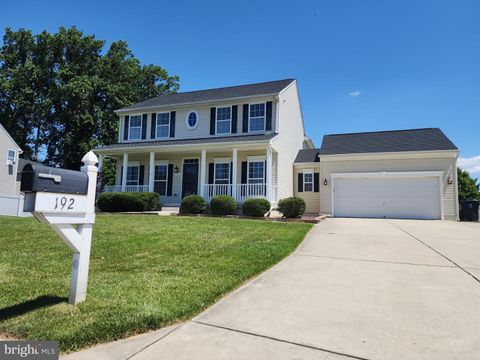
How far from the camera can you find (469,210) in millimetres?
16406

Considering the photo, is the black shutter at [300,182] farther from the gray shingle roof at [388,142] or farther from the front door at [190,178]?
the front door at [190,178]

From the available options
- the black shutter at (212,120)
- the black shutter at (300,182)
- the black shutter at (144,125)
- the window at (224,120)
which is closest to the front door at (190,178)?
the black shutter at (212,120)

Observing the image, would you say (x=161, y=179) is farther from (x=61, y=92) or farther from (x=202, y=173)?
(x=61, y=92)

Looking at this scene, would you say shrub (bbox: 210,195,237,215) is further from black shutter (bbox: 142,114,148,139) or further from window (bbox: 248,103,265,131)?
black shutter (bbox: 142,114,148,139)

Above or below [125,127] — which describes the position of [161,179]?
below

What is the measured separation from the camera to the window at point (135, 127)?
20802 millimetres

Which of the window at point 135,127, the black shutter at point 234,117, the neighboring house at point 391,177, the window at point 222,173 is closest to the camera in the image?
the neighboring house at point 391,177

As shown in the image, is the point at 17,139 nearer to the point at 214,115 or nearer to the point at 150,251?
the point at 214,115

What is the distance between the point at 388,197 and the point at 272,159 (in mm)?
6644

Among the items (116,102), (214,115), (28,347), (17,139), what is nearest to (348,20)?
(214,115)

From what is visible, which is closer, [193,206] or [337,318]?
[337,318]

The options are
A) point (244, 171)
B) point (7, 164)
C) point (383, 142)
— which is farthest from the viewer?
point (7, 164)

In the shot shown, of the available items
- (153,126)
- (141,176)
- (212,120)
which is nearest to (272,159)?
(212,120)

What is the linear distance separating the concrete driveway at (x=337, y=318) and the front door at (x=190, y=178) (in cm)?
1362
